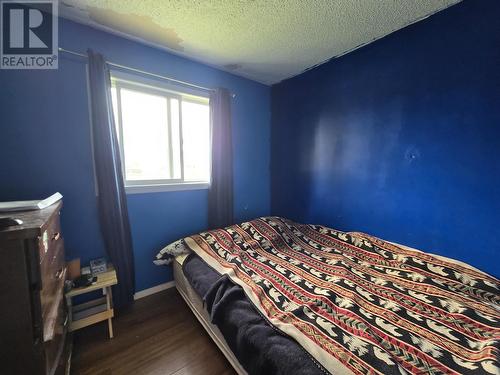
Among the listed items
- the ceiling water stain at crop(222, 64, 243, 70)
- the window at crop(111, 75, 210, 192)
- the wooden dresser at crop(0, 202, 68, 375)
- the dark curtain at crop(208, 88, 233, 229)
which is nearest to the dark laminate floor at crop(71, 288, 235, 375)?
the wooden dresser at crop(0, 202, 68, 375)

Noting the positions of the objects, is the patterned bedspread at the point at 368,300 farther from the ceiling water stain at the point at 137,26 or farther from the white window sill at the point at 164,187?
the ceiling water stain at the point at 137,26

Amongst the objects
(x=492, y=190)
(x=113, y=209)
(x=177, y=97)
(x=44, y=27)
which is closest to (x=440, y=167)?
(x=492, y=190)

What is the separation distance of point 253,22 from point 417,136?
5.27 ft

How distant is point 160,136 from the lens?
208 cm

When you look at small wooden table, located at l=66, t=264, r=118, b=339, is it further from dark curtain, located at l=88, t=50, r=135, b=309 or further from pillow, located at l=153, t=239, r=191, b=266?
pillow, located at l=153, t=239, r=191, b=266

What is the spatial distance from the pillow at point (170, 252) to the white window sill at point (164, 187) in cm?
55

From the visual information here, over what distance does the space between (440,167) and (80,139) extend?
284 cm

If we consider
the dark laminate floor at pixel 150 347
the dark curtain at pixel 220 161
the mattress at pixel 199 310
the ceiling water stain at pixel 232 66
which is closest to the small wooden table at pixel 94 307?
the dark laminate floor at pixel 150 347

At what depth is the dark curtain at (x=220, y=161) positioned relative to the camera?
7.41 feet

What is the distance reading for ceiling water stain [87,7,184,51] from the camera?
1472 mm

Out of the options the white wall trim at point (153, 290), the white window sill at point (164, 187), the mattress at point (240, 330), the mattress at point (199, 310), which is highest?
the white window sill at point (164, 187)

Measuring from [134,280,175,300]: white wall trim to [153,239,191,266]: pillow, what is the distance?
→ 0.32m

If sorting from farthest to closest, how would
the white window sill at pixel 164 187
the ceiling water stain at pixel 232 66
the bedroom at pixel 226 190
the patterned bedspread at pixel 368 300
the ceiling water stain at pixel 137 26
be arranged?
1. the ceiling water stain at pixel 232 66
2. the white window sill at pixel 164 187
3. the ceiling water stain at pixel 137 26
4. the bedroom at pixel 226 190
5. the patterned bedspread at pixel 368 300

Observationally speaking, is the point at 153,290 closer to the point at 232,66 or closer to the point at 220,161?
the point at 220,161
